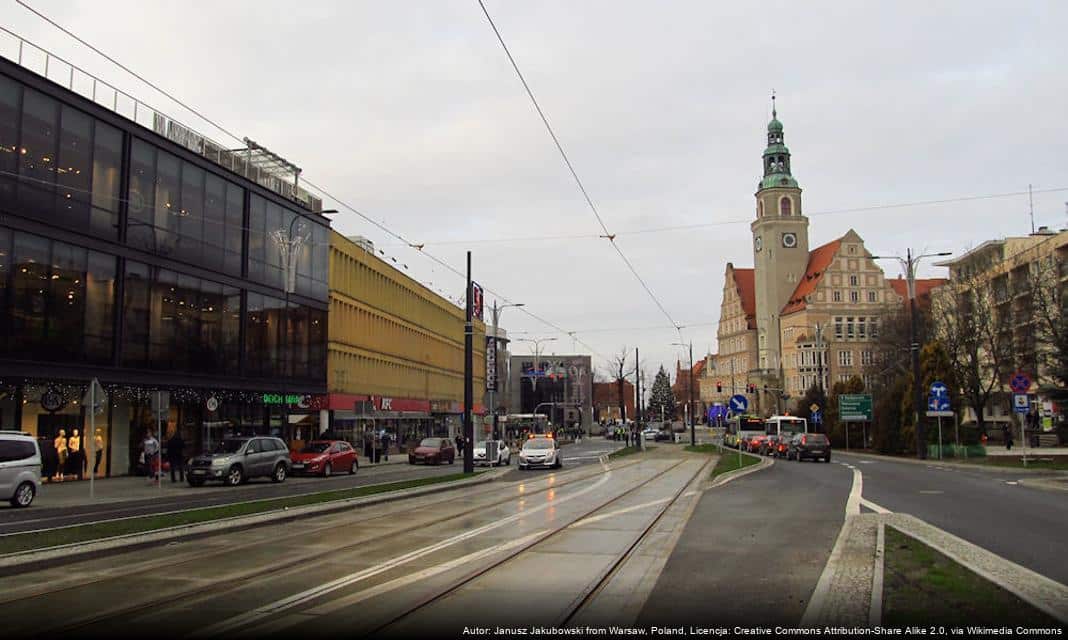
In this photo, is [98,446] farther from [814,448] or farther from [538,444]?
[814,448]

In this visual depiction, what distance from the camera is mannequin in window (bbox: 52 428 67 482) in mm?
27156

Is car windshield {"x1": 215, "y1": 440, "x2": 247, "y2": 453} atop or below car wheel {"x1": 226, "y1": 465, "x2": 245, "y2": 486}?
atop

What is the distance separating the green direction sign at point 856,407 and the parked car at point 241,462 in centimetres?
3845

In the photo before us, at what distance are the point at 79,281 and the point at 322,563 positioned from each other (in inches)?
838

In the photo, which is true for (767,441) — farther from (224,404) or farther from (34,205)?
(34,205)

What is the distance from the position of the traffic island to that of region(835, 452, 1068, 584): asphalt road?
1168cm

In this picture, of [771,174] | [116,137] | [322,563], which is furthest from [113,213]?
[771,174]

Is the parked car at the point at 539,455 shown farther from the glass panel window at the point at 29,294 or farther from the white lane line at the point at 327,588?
the white lane line at the point at 327,588

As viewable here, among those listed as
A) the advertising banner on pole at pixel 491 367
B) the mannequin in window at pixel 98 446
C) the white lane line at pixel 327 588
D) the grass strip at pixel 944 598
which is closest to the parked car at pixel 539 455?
the advertising banner on pole at pixel 491 367

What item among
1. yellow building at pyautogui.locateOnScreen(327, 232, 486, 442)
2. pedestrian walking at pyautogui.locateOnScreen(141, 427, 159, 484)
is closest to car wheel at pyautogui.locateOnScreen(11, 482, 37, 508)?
pedestrian walking at pyautogui.locateOnScreen(141, 427, 159, 484)

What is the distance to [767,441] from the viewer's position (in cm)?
5128

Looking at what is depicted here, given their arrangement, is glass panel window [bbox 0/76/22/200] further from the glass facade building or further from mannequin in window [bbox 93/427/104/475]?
mannequin in window [bbox 93/427/104/475]

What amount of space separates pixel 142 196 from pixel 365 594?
2625 centimetres

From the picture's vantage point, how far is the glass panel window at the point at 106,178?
1110 inches
